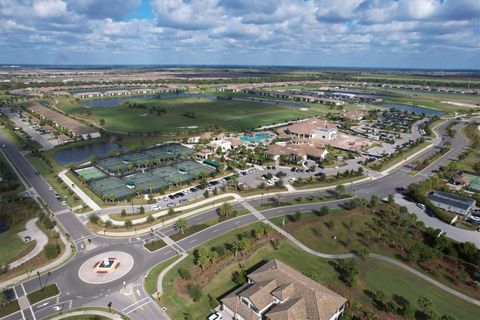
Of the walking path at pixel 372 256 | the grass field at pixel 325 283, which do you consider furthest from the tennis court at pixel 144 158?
the grass field at pixel 325 283

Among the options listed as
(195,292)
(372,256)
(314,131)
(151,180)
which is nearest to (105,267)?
(195,292)

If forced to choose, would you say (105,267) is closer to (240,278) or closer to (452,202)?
(240,278)

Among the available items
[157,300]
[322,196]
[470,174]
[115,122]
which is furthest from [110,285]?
[115,122]

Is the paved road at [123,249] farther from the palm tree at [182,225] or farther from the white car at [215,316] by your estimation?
the white car at [215,316]

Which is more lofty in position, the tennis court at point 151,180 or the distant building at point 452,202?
the distant building at point 452,202

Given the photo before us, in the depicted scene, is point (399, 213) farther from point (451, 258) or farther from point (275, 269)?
point (275, 269)

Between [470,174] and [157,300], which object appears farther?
[470,174]
